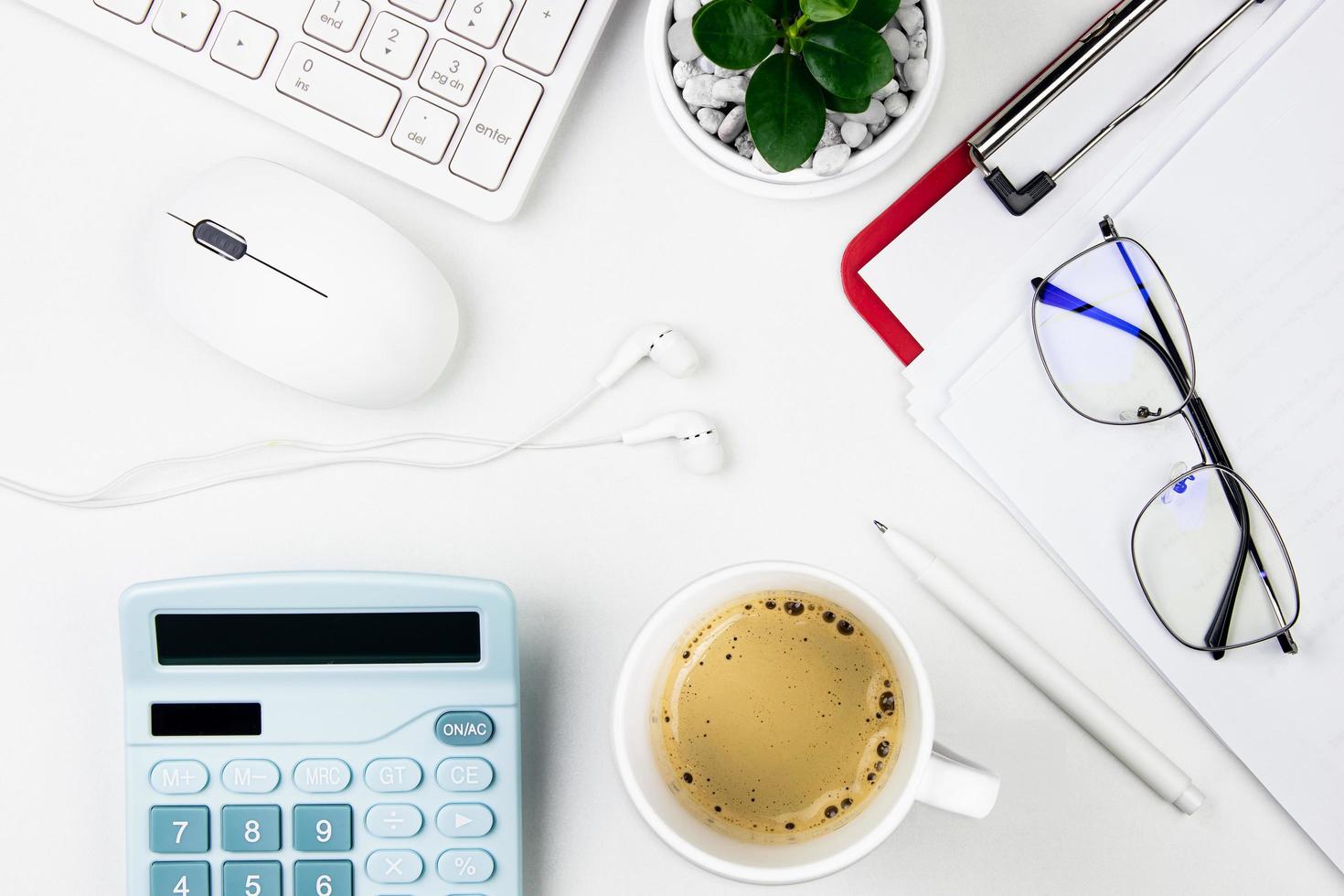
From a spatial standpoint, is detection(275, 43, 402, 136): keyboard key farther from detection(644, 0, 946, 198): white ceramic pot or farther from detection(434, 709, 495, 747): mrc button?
detection(434, 709, 495, 747): mrc button

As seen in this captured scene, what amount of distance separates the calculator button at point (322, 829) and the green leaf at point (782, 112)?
1.22ft

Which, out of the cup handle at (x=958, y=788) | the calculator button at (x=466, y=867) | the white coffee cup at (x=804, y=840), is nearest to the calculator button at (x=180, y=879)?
the calculator button at (x=466, y=867)

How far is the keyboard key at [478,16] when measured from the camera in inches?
20.6

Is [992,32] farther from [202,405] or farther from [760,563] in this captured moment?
[202,405]

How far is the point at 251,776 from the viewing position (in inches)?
19.9

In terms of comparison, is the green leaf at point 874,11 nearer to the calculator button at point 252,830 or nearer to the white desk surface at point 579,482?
the white desk surface at point 579,482

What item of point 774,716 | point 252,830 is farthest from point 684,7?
point 252,830

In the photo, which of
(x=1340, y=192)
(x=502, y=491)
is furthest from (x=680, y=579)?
(x=1340, y=192)

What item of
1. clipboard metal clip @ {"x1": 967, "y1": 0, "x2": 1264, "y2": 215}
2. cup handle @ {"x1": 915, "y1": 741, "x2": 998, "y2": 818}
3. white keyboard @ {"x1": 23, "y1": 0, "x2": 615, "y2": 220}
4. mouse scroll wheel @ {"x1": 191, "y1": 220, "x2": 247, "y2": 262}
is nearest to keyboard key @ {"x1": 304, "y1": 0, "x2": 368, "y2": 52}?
white keyboard @ {"x1": 23, "y1": 0, "x2": 615, "y2": 220}

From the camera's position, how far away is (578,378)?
57cm

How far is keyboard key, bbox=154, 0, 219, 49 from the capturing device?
54cm

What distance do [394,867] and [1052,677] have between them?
13.6 inches

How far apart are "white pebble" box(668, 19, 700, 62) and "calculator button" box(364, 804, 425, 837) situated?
0.38 m

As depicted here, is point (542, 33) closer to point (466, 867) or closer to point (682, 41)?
point (682, 41)
